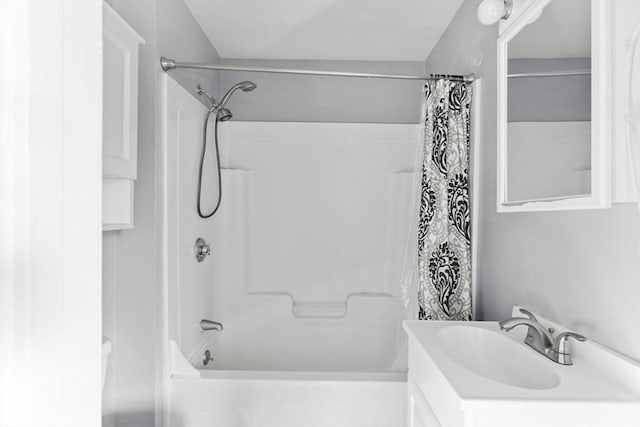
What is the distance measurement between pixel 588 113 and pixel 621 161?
0.47 feet

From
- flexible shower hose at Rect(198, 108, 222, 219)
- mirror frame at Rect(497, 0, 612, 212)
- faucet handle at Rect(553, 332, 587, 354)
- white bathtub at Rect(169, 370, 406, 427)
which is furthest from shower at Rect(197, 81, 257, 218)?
faucet handle at Rect(553, 332, 587, 354)

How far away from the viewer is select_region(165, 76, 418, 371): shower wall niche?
Result: 2.72 metres

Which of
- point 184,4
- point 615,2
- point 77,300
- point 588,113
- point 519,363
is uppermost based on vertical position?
point 184,4

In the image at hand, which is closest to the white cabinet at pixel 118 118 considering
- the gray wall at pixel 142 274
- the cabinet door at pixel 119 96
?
the cabinet door at pixel 119 96

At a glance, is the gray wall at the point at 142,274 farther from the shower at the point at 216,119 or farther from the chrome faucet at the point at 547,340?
the chrome faucet at the point at 547,340

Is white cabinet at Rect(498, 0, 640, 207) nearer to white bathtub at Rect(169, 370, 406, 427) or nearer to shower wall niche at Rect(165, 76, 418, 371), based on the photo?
white bathtub at Rect(169, 370, 406, 427)

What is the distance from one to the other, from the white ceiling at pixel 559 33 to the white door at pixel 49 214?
1053 millimetres

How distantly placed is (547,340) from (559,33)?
0.84 m

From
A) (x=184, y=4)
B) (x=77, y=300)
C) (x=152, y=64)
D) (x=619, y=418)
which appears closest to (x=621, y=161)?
(x=619, y=418)

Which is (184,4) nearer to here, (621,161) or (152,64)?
(152,64)

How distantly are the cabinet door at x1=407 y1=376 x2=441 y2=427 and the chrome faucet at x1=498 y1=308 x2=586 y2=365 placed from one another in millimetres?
334

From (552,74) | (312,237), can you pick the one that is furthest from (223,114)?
(552,74)

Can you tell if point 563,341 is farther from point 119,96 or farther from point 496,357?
point 119,96

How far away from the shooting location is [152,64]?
5.74ft
